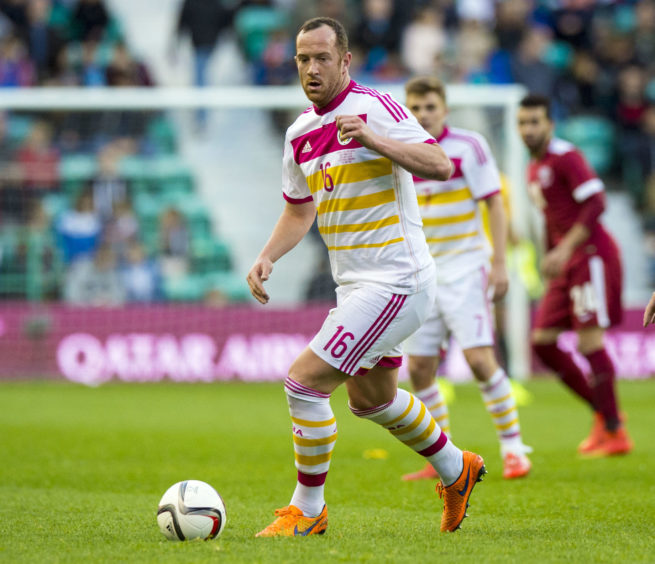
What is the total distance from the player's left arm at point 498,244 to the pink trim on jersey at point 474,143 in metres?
0.24

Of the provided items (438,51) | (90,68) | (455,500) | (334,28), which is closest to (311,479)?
(455,500)

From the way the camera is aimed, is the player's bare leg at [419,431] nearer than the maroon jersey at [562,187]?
Yes

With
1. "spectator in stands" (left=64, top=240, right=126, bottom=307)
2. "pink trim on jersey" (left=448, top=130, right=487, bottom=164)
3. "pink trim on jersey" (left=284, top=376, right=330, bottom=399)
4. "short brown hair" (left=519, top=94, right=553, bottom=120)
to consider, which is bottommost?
"spectator in stands" (left=64, top=240, right=126, bottom=307)

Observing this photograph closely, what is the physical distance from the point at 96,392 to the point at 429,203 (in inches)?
300

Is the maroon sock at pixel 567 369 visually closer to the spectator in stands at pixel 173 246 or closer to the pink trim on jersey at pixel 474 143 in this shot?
the pink trim on jersey at pixel 474 143

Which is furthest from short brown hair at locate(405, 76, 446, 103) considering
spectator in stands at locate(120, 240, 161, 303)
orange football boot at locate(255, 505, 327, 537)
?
spectator in stands at locate(120, 240, 161, 303)

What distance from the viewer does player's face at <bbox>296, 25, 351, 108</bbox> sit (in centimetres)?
456

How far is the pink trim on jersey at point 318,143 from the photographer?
15.2ft

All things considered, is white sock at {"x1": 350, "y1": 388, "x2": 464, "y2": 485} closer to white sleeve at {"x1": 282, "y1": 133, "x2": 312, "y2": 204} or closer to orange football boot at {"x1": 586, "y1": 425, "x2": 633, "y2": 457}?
white sleeve at {"x1": 282, "y1": 133, "x2": 312, "y2": 204}

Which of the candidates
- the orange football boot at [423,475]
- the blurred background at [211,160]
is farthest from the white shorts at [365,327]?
the blurred background at [211,160]

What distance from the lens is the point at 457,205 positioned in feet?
22.7

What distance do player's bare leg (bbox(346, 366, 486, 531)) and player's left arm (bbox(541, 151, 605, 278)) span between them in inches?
125

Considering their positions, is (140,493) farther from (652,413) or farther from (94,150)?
(94,150)

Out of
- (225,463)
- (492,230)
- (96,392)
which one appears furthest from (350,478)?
(96,392)
